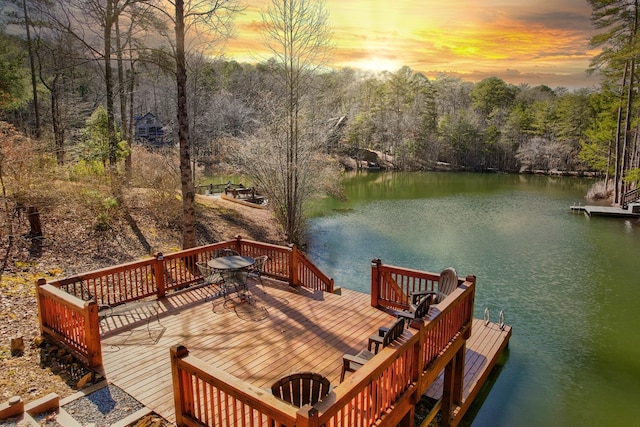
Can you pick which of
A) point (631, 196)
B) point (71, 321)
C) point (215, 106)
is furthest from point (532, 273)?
point (215, 106)

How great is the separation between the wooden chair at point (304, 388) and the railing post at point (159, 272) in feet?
13.1

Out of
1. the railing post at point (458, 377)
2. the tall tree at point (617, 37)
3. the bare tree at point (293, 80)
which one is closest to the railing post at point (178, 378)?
the railing post at point (458, 377)

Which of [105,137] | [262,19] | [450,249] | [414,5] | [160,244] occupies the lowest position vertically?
[450,249]

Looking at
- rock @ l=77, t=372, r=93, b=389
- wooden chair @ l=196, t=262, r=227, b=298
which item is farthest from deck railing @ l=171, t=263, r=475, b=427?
wooden chair @ l=196, t=262, r=227, b=298

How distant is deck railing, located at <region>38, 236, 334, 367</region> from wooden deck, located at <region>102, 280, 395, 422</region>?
0.30 meters

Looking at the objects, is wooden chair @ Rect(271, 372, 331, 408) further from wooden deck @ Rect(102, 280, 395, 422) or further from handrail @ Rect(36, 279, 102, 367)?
handrail @ Rect(36, 279, 102, 367)

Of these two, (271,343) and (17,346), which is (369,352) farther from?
(17,346)

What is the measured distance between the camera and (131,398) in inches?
156

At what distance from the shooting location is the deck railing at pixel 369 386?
8.93 feet

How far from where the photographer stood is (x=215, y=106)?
113 feet

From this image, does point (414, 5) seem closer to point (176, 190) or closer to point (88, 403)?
point (176, 190)

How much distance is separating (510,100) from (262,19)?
165ft

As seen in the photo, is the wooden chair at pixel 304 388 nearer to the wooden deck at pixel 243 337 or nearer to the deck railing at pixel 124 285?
the wooden deck at pixel 243 337

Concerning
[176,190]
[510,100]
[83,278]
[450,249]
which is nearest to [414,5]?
[450,249]
